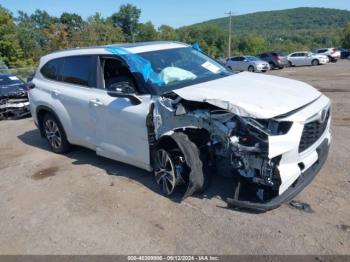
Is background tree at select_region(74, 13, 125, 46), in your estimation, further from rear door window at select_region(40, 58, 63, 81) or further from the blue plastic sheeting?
the blue plastic sheeting

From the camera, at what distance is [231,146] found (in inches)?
150

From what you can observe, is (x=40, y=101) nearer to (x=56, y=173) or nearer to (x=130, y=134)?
(x=56, y=173)

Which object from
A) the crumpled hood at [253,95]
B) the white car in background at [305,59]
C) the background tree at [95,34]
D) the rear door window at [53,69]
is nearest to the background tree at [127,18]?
the background tree at [95,34]

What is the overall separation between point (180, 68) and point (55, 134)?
2.80m

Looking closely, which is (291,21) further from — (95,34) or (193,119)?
(193,119)

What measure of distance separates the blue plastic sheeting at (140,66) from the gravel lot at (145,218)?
1424 mm

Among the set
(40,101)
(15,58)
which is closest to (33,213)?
(40,101)

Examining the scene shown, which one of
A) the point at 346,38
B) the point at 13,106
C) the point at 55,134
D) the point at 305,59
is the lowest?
the point at 346,38

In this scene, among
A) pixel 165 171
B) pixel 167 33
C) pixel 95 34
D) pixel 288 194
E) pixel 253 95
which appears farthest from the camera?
pixel 167 33

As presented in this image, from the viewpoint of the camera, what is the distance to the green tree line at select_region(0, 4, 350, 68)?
5416 cm

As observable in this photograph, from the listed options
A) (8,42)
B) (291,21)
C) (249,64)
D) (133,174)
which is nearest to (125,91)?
(133,174)

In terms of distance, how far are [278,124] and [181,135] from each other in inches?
44.3

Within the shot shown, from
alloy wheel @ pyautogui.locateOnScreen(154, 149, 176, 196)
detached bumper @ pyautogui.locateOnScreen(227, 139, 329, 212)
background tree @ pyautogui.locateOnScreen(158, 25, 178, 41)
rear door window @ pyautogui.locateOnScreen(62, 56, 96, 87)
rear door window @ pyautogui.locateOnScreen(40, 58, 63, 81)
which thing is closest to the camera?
detached bumper @ pyautogui.locateOnScreen(227, 139, 329, 212)

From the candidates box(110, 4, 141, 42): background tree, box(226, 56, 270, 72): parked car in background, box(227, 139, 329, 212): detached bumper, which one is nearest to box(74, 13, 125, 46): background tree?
box(226, 56, 270, 72): parked car in background
